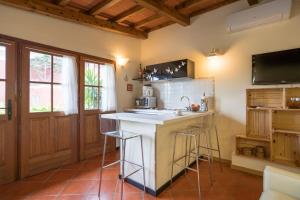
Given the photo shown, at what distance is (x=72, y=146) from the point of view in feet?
10.7

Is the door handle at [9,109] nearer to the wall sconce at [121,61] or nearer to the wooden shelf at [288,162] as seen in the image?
the wall sconce at [121,61]

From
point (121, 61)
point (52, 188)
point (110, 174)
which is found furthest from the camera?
point (121, 61)

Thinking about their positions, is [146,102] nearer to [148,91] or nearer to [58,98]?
[148,91]

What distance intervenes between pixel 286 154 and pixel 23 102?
13.4 feet

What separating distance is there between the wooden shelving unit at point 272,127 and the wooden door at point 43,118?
3.05 m

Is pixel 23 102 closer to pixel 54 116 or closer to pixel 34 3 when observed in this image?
pixel 54 116

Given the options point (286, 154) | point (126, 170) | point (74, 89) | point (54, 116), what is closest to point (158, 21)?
point (74, 89)

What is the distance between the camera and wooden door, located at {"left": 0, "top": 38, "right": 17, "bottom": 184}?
7.97ft

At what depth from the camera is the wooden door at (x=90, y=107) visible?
3.38m

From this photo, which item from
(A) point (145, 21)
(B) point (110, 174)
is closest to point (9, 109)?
(B) point (110, 174)

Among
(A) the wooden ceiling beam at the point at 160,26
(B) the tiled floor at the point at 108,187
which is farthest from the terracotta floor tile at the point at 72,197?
(A) the wooden ceiling beam at the point at 160,26

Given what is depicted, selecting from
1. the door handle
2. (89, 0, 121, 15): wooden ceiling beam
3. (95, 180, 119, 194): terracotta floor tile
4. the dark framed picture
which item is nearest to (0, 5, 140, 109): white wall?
the dark framed picture

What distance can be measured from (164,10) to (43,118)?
2.77 m

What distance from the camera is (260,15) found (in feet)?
8.82
